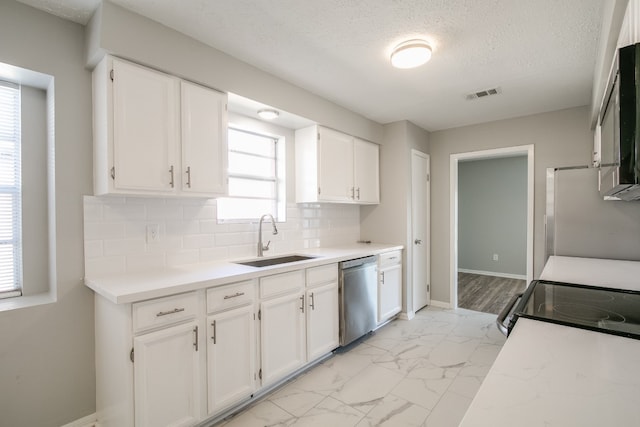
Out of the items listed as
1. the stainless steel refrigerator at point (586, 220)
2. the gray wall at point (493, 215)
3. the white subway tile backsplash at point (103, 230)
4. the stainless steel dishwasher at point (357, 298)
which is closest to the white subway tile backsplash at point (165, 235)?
the white subway tile backsplash at point (103, 230)

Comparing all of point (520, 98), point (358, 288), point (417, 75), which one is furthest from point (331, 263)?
point (520, 98)

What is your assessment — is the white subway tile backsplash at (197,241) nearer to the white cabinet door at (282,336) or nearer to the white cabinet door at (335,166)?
the white cabinet door at (282,336)

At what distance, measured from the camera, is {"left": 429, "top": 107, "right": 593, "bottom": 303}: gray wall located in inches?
132

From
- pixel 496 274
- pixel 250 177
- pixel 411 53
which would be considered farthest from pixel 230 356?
pixel 496 274

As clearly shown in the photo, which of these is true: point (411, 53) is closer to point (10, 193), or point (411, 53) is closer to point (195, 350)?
point (195, 350)

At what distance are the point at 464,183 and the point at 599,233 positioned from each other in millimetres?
4074

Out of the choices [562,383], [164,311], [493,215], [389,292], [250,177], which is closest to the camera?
[562,383]

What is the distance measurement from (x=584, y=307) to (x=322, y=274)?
5.77ft

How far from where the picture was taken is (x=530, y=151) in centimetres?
361

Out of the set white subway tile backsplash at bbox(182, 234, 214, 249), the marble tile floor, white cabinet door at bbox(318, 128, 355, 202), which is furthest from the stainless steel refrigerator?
white subway tile backsplash at bbox(182, 234, 214, 249)

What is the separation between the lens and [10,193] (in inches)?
72.7

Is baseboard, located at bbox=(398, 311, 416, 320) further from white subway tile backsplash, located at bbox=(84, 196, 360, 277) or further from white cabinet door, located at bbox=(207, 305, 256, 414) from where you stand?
white cabinet door, located at bbox=(207, 305, 256, 414)

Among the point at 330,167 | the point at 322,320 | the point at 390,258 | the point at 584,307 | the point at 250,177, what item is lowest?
the point at 322,320

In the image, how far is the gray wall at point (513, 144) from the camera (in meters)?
3.36
